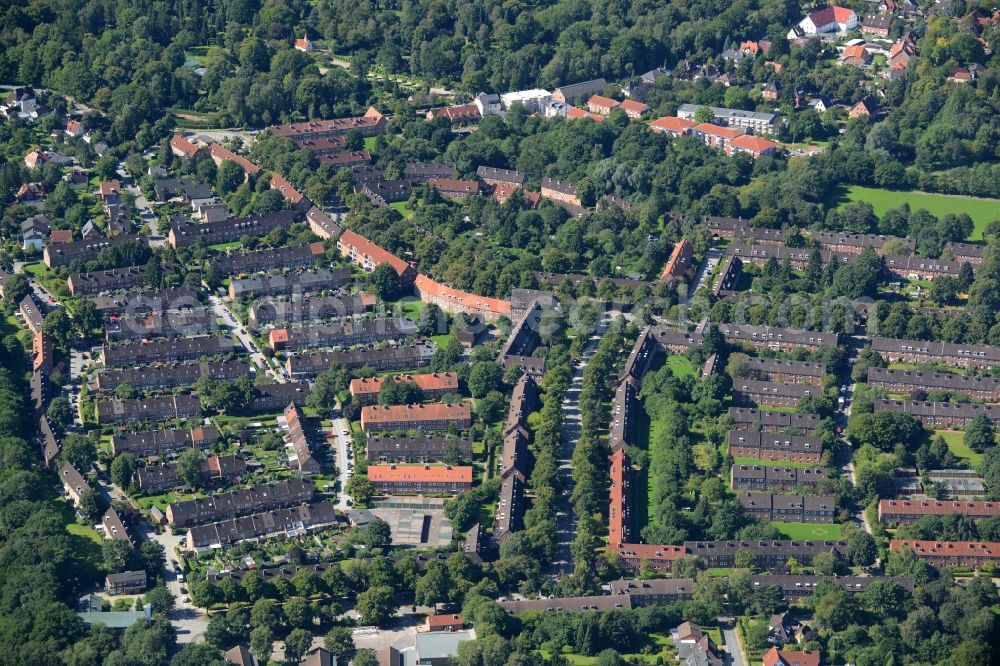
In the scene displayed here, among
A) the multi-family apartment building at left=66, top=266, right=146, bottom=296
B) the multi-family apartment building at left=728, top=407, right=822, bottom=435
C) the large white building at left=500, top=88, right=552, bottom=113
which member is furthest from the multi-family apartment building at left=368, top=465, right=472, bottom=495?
the large white building at left=500, top=88, right=552, bottom=113

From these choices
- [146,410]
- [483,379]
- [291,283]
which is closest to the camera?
[146,410]

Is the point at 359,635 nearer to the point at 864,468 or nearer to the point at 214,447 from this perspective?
the point at 214,447

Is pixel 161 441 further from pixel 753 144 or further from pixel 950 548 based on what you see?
pixel 753 144

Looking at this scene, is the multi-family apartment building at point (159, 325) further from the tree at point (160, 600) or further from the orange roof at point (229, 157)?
the tree at point (160, 600)

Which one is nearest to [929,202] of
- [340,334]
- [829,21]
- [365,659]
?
[829,21]

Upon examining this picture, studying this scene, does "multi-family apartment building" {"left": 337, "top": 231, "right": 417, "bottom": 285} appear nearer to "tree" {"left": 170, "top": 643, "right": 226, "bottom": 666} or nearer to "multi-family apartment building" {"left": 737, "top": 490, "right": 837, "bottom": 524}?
"multi-family apartment building" {"left": 737, "top": 490, "right": 837, "bottom": 524}

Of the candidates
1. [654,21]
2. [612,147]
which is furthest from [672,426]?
[654,21]
